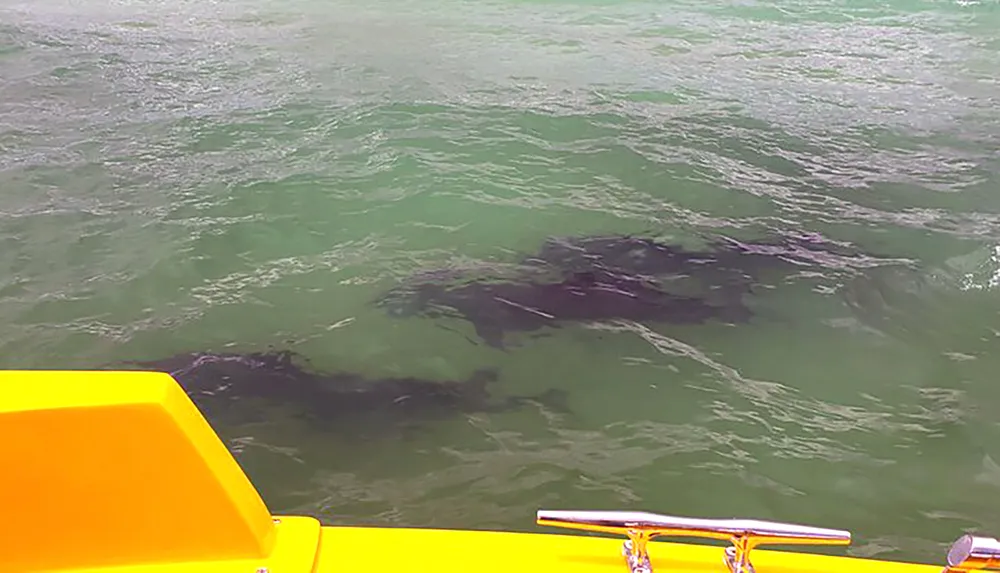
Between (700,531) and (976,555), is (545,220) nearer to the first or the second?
(700,531)

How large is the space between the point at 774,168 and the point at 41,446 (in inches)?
256

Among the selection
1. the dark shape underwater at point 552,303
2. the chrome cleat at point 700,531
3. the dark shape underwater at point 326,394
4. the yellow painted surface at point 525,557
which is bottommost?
the dark shape underwater at point 326,394

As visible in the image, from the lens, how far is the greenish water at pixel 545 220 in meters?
4.03

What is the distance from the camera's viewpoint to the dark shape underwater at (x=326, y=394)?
433 cm

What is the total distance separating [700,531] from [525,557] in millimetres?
361

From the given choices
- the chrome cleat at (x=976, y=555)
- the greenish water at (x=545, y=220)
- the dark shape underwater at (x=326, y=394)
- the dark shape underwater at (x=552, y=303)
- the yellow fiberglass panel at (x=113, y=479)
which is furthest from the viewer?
the dark shape underwater at (x=552, y=303)

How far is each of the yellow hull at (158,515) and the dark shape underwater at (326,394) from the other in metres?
2.38

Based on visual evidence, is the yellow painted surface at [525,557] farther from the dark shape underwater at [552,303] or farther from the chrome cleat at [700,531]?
the dark shape underwater at [552,303]

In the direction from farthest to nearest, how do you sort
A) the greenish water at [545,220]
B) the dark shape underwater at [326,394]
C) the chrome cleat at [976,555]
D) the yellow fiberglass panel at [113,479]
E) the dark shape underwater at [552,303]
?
the dark shape underwater at [552,303], the dark shape underwater at [326,394], the greenish water at [545,220], the yellow fiberglass panel at [113,479], the chrome cleat at [976,555]

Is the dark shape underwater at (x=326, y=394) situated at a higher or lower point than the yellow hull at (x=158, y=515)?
lower

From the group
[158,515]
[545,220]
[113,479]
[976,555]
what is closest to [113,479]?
[113,479]

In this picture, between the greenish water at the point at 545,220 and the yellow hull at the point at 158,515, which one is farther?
the greenish water at the point at 545,220

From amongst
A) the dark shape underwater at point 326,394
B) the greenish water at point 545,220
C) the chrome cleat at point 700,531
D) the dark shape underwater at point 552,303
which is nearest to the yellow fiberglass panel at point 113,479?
the chrome cleat at point 700,531

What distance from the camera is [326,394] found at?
4516 mm
